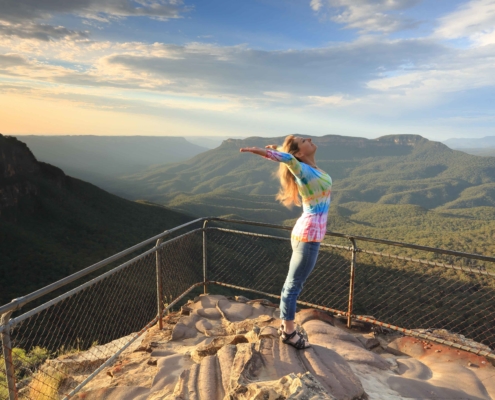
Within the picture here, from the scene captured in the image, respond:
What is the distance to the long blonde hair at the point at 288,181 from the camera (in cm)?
309

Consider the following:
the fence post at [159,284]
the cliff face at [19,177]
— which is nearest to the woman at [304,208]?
the fence post at [159,284]

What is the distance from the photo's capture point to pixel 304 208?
10.3 feet

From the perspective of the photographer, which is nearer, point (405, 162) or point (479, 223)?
point (479, 223)

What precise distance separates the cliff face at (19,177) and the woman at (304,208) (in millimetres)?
42588

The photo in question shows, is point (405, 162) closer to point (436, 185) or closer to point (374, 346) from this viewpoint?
point (436, 185)

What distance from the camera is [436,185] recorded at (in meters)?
131

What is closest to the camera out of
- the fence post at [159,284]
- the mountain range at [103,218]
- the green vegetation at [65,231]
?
the fence post at [159,284]

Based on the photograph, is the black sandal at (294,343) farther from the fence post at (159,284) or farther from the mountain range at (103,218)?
the fence post at (159,284)

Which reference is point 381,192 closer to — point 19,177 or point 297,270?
point 19,177

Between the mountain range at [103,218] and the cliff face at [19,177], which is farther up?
the cliff face at [19,177]

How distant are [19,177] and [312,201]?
50.5 meters

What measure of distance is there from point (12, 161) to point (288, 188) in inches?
2067

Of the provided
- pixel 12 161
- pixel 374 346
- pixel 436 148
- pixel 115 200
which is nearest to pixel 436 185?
pixel 436 148

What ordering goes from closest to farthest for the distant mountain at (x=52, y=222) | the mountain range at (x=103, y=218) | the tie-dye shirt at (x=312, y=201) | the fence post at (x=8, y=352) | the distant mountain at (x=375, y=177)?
the fence post at (x=8, y=352)
the tie-dye shirt at (x=312, y=201)
the distant mountain at (x=52, y=222)
the mountain range at (x=103, y=218)
the distant mountain at (x=375, y=177)
